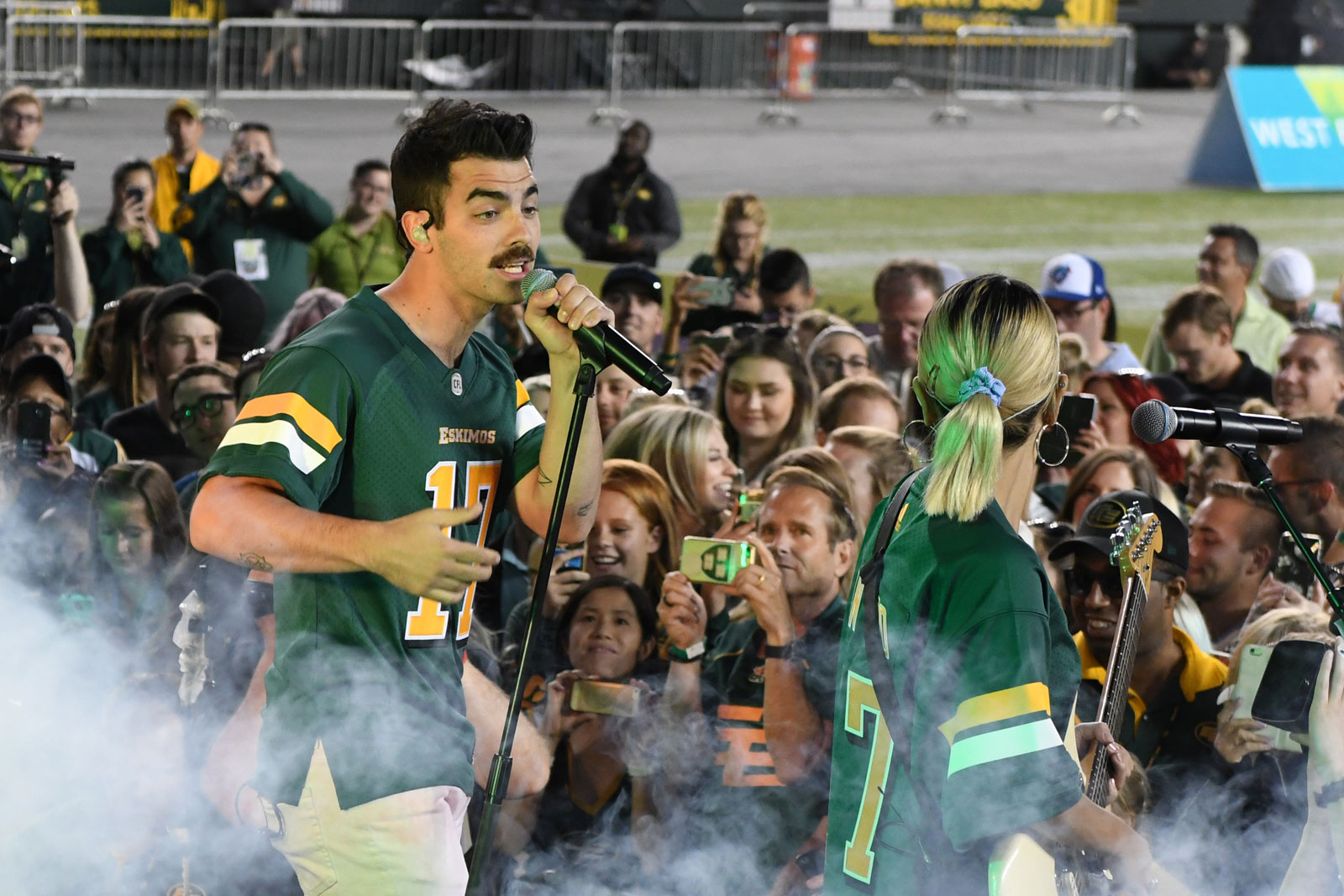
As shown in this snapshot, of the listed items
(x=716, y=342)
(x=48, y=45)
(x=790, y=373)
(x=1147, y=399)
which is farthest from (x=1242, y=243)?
(x=48, y=45)

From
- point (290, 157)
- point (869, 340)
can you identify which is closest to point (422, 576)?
point (869, 340)

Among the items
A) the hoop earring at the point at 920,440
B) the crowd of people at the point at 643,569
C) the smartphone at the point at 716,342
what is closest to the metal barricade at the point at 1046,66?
the crowd of people at the point at 643,569

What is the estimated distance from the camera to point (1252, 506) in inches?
209

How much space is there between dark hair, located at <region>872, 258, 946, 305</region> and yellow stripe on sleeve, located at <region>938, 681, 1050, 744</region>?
211 inches

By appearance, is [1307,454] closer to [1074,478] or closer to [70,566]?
[1074,478]

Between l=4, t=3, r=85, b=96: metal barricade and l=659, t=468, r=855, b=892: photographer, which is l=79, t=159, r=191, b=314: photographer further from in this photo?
l=4, t=3, r=85, b=96: metal barricade

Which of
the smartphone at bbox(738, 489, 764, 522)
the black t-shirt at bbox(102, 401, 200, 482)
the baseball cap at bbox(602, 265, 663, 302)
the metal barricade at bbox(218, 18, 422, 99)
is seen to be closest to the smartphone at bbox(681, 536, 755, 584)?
the smartphone at bbox(738, 489, 764, 522)

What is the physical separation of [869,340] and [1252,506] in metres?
3.32

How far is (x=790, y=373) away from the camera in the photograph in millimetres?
6453

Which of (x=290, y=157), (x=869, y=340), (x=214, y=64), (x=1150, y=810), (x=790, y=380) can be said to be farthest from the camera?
(x=214, y=64)

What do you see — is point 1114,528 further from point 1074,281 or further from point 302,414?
point 1074,281

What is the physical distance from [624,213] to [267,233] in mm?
2936

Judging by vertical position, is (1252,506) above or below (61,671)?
above

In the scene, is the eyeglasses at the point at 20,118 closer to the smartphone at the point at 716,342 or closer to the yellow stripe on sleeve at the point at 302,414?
the smartphone at the point at 716,342
